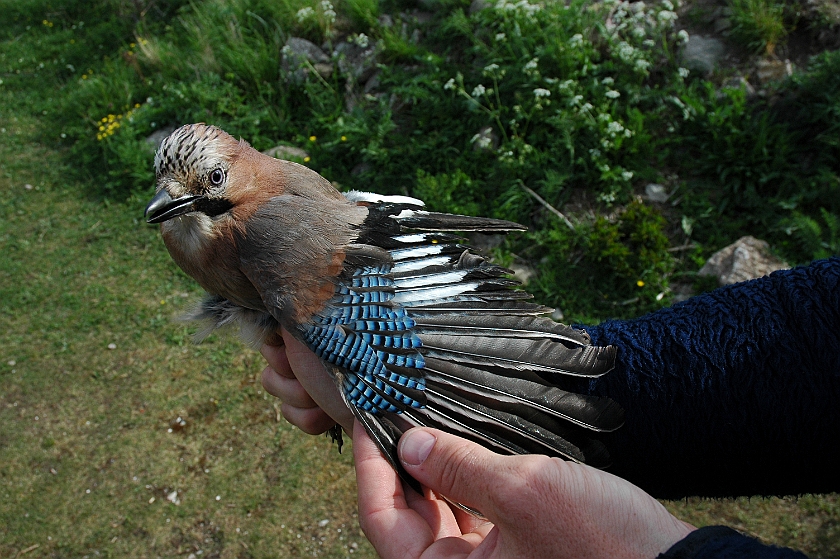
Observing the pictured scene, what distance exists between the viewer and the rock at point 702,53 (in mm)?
5039

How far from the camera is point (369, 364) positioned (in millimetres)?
2352

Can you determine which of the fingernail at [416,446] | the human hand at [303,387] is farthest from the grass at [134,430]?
the fingernail at [416,446]

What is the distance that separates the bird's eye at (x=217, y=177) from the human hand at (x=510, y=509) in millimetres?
1310

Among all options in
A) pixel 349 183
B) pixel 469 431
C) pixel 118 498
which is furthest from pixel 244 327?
pixel 349 183

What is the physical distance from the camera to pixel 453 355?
235 cm

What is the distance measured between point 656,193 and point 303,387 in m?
3.26

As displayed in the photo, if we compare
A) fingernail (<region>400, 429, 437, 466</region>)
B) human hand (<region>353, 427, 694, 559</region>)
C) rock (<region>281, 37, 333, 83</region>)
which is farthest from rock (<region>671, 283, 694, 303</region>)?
rock (<region>281, 37, 333, 83</region>)

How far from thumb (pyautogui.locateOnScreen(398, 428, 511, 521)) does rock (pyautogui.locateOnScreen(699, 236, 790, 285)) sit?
115 inches

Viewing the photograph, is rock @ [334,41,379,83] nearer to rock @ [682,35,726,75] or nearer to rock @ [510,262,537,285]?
rock @ [510,262,537,285]

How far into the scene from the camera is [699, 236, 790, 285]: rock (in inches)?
162

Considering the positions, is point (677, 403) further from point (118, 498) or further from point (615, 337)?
point (118, 498)

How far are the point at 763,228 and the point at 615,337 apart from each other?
277 centimetres

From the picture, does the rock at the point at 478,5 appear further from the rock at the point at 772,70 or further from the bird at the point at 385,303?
the bird at the point at 385,303

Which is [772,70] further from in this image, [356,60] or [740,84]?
[356,60]
